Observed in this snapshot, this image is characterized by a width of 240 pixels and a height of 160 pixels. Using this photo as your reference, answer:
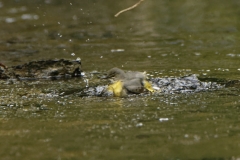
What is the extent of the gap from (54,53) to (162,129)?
7.38 m

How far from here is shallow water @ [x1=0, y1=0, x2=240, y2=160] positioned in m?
5.01

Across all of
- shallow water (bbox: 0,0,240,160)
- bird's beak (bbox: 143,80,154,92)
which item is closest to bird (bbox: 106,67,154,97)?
bird's beak (bbox: 143,80,154,92)

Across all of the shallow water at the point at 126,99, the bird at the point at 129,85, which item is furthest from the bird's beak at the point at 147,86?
the shallow water at the point at 126,99

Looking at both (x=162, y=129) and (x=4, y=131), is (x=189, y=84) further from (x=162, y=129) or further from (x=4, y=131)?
(x=4, y=131)

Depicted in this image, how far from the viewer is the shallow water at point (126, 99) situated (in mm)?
5012

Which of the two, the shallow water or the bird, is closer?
the shallow water

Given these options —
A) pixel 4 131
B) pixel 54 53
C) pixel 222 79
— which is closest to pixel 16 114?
pixel 4 131

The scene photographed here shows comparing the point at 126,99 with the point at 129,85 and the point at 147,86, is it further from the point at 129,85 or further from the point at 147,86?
the point at 147,86

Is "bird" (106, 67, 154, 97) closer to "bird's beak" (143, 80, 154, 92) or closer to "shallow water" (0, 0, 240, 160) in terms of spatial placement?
"bird's beak" (143, 80, 154, 92)

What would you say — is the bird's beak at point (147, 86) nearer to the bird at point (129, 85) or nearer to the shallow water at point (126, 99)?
the bird at point (129, 85)

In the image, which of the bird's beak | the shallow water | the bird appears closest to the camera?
the shallow water

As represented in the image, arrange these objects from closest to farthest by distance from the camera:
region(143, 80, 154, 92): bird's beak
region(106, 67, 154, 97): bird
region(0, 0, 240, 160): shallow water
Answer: region(0, 0, 240, 160): shallow water
region(106, 67, 154, 97): bird
region(143, 80, 154, 92): bird's beak

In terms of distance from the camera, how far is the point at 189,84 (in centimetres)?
784

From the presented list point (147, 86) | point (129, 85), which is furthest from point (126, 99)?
point (147, 86)
